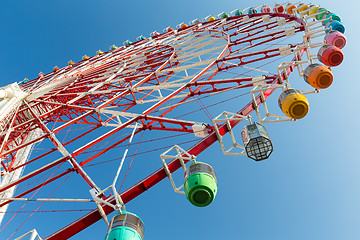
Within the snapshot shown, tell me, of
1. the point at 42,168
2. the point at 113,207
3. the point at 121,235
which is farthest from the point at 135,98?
the point at 121,235

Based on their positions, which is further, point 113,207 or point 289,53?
point 289,53

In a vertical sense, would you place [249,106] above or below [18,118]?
below

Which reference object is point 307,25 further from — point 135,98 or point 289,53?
point 135,98

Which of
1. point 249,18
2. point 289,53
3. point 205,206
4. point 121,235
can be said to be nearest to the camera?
point 121,235

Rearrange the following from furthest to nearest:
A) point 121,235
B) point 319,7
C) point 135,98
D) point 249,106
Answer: point 319,7, point 135,98, point 249,106, point 121,235

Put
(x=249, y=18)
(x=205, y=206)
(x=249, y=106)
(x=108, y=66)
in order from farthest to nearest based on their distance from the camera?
(x=249, y=18)
(x=108, y=66)
(x=249, y=106)
(x=205, y=206)

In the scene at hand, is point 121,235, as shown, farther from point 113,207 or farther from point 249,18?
point 249,18

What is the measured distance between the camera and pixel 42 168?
25.5 feet

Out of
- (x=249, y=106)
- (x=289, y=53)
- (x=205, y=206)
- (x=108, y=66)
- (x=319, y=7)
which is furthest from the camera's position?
(x=108, y=66)

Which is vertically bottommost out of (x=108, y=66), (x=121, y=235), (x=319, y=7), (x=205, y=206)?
(x=121, y=235)

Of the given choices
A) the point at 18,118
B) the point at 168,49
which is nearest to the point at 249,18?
the point at 168,49

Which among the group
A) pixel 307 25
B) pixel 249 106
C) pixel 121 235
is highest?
pixel 307 25

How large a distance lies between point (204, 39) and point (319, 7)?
768 centimetres

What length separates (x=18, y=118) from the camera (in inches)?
552
